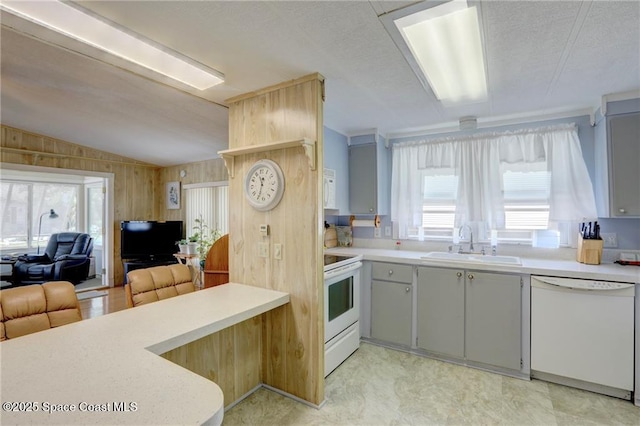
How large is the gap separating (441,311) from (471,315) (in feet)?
0.81

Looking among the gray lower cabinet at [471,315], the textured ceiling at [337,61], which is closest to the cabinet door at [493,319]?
the gray lower cabinet at [471,315]

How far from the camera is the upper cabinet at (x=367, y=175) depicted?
3.45m

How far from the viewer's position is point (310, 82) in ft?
6.97

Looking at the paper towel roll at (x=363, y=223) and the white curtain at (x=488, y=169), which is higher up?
the white curtain at (x=488, y=169)

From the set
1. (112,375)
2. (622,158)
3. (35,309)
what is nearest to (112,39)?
(35,309)

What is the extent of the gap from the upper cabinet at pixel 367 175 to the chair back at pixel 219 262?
1516 mm

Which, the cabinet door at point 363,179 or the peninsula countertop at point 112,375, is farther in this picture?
the cabinet door at point 363,179

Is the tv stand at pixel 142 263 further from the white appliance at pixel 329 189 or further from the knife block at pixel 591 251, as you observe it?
the knife block at pixel 591 251

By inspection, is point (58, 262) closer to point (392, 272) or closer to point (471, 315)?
point (392, 272)

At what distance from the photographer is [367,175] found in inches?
137

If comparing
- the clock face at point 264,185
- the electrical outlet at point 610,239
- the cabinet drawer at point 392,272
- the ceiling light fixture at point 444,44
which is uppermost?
the ceiling light fixture at point 444,44

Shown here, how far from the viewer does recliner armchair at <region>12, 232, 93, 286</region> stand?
537 centimetres

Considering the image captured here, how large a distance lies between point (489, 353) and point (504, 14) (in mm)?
2506

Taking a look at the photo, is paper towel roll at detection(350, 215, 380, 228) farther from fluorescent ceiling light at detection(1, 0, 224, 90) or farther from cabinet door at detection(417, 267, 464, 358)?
fluorescent ceiling light at detection(1, 0, 224, 90)
